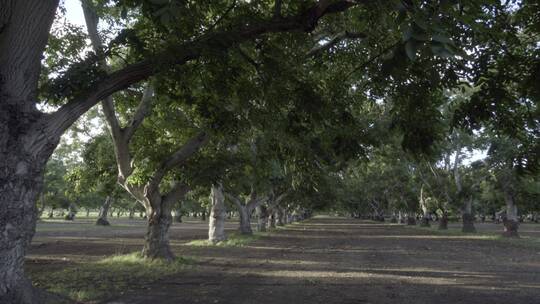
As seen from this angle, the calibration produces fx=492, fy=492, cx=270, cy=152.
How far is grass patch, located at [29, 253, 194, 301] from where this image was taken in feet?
37.7

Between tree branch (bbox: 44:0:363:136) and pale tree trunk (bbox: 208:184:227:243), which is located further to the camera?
pale tree trunk (bbox: 208:184:227:243)

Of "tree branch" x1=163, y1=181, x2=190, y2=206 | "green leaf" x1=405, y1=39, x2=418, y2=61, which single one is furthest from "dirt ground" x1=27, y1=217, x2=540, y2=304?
"green leaf" x1=405, y1=39, x2=418, y2=61

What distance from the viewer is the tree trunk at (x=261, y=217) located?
47656 millimetres

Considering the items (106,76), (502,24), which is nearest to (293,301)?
(106,76)

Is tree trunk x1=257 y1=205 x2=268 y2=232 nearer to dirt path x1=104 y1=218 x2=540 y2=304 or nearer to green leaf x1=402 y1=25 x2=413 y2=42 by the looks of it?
dirt path x1=104 y1=218 x2=540 y2=304

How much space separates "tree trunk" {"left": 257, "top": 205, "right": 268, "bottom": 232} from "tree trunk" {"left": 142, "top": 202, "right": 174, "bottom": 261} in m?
29.0

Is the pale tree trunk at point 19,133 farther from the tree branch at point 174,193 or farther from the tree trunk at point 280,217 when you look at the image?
the tree trunk at point 280,217

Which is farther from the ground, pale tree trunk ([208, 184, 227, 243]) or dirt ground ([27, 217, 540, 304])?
pale tree trunk ([208, 184, 227, 243])

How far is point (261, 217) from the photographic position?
48844mm

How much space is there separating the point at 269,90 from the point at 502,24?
437 cm

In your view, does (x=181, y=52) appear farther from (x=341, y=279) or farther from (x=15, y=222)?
(x=341, y=279)

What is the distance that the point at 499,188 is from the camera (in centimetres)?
3919

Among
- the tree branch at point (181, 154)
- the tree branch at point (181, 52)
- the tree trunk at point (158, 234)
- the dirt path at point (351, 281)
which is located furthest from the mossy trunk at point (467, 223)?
the tree branch at point (181, 52)

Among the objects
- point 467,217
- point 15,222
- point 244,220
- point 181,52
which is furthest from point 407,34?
point 467,217
